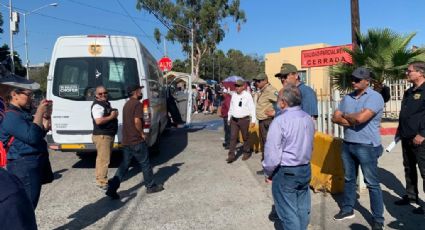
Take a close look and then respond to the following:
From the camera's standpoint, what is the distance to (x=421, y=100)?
5211 mm

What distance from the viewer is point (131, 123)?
682 centimetres

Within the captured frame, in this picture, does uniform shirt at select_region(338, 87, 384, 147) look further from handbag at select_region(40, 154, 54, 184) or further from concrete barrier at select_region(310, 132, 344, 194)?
handbag at select_region(40, 154, 54, 184)

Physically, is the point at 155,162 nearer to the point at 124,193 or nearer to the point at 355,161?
the point at 124,193

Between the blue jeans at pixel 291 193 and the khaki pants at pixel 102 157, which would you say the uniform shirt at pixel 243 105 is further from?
the blue jeans at pixel 291 193

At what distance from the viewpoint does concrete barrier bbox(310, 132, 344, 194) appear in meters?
6.33

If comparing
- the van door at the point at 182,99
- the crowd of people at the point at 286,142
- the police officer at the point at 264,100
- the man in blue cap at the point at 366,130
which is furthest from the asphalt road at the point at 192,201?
the van door at the point at 182,99

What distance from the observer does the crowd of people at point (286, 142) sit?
3887mm

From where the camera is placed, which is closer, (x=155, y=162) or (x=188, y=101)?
(x=155, y=162)

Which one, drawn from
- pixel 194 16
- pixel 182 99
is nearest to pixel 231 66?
pixel 194 16

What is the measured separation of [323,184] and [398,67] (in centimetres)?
723

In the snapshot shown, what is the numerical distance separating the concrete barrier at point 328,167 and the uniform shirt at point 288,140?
7.96 feet

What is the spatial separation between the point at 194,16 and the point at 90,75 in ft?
117

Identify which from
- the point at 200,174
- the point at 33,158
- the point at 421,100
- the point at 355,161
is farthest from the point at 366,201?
the point at 33,158

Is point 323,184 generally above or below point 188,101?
below
